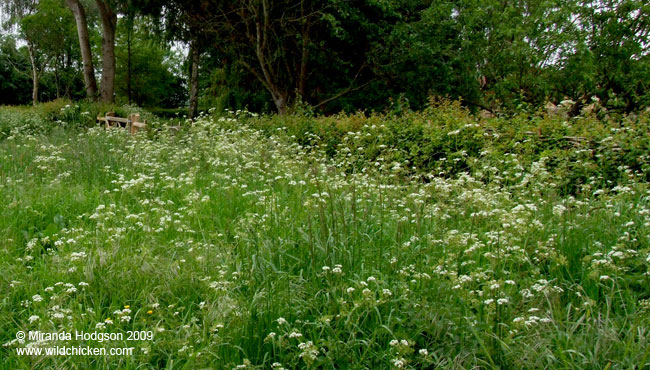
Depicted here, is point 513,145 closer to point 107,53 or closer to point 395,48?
point 395,48

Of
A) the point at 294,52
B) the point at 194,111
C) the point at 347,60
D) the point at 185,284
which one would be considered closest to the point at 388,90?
the point at 347,60

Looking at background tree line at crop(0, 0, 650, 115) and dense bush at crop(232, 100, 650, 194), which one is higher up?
background tree line at crop(0, 0, 650, 115)

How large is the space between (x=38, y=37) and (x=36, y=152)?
39939mm

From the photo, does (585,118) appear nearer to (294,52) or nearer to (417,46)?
(417,46)

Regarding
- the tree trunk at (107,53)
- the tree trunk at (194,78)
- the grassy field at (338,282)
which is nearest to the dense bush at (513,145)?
the grassy field at (338,282)

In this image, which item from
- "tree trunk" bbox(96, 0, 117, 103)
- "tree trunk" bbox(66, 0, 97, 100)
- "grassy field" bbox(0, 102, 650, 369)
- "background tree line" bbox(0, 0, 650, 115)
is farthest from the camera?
"tree trunk" bbox(66, 0, 97, 100)

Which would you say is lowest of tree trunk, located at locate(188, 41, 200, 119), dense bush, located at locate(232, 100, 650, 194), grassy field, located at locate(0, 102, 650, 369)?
grassy field, located at locate(0, 102, 650, 369)

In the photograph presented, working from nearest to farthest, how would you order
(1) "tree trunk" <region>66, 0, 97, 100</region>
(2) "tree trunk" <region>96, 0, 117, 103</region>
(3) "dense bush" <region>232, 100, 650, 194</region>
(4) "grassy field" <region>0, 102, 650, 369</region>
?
(4) "grassy field" <region>0, 102, 650, 369</region>
(3) "dense bush" <region>232, 100, 650, 194</region>
(2) "tree trunk" <region>96, 0, 117, 103</region>
(1) "tree trunk" <region>66, 0, 97, 100</region>

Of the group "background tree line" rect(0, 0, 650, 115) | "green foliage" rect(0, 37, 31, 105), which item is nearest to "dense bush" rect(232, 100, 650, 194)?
"background tree line" rect(0, 0, 650, 115)

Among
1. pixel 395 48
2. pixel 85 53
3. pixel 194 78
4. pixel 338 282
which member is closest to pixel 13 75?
pixel 85 53

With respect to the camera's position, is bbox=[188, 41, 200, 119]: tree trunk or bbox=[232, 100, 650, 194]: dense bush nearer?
bbox=[232, 100, 650, 194]: dense bush

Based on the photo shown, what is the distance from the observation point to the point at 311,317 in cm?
290

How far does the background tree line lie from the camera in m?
14.2

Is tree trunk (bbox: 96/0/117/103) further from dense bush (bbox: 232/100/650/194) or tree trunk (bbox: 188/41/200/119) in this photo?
dense bush (bbox: 232/100/650/194)
